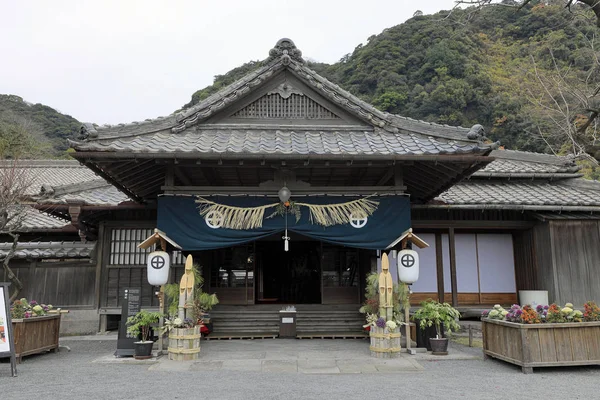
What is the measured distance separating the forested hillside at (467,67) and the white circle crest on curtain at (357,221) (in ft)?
82.8

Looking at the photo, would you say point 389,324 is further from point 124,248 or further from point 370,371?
point 124,248

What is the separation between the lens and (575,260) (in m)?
12.1

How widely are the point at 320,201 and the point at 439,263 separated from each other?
5.66 meters

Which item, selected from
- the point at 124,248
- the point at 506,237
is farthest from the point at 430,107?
the point at 124,248

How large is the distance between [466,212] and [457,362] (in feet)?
18.9

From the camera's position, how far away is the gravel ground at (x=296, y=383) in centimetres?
621

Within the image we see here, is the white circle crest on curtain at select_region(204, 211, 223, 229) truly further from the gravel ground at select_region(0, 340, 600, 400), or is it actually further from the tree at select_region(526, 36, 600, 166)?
the tree at select_region(526, 36, 600, 166)

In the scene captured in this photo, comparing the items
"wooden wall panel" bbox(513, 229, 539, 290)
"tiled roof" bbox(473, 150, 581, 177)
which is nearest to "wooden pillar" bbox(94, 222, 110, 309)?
Answer: "tiled roof" bbox(473, 150, 581, 177)

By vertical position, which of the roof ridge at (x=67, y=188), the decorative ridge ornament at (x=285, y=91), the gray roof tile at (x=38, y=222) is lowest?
the gray roof tile at (x=38, y=222)

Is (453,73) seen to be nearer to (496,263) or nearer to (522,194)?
(522,194)

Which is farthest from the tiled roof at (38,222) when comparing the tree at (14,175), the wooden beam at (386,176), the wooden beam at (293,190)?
the wooden beam at (386,176)

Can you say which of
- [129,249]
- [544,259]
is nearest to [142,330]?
[129,249]

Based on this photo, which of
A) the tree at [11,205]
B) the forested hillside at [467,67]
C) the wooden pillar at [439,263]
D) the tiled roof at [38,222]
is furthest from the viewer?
the forested hillside at [467,67]

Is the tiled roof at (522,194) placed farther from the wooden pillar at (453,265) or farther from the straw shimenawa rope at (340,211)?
the straw shimenawa rope at (340,211)
